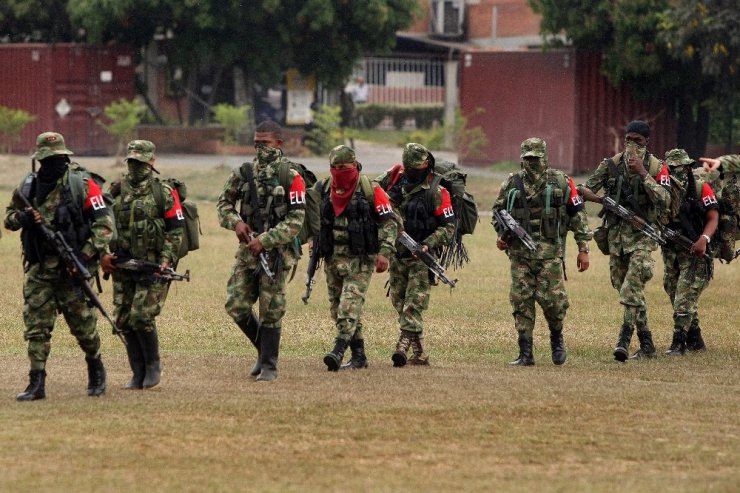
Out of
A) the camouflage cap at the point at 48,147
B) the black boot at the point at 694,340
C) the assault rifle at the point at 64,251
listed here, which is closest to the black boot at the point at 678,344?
the black boot at the point at 694,340

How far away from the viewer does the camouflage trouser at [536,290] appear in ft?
41.0

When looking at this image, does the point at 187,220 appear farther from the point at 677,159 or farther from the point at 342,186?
the point at 677,159

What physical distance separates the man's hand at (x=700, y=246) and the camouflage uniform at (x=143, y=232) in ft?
Result: 16.1

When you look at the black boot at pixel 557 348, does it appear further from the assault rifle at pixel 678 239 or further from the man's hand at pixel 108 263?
the man's hand at pixel 108 263

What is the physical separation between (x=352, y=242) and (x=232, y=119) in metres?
26.7

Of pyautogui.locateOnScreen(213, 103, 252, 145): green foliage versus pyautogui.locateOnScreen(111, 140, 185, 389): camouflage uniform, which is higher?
pyautogui.locateOnScreen(111, 140, 185, 389): camouflage uniform

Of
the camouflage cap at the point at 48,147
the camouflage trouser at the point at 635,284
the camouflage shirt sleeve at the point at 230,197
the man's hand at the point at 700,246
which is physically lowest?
the camouflage trouser at the point at 635,284

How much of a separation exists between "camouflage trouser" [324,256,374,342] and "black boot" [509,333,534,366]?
1.58 m

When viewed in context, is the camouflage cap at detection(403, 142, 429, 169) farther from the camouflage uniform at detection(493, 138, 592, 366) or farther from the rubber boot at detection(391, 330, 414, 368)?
the rubber boot at detection(391, 330, 414, 368)

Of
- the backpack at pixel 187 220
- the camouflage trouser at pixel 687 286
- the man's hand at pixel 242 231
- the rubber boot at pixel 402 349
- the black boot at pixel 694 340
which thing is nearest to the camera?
the backpack at pixel 187 220

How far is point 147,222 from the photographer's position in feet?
35.5

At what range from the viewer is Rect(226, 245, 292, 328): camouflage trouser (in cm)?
1134

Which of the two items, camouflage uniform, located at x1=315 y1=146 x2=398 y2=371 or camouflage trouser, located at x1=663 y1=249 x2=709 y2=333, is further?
camouflage trouser, located at x1=663 y1=249 x2=709 y2=333

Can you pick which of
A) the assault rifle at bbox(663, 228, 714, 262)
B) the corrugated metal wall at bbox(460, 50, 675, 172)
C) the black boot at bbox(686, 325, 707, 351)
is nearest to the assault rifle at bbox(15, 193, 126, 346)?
the assault rifle at bbox(663, 228, 714, 262)
